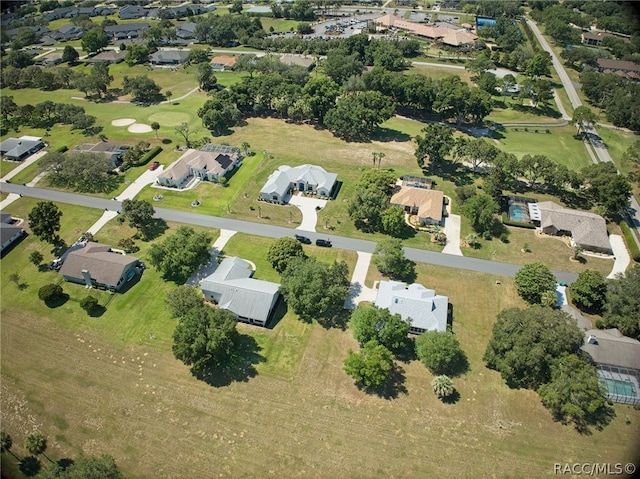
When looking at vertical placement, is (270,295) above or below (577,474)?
above

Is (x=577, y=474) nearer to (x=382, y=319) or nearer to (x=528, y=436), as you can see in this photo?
(x=528, y=436)

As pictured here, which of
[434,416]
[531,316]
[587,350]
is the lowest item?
[434,416]

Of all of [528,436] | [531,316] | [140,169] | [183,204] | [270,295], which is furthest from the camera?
[140,169]

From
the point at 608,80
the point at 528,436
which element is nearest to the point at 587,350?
the point at 528,436

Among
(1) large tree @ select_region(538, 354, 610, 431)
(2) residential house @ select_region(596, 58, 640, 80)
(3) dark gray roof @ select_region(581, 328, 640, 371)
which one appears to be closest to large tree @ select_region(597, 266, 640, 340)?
(3) dark gray roof @ select_region(581, 328, 640, 371)

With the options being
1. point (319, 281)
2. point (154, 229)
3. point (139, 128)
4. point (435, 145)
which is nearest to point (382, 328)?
point (319, 281)

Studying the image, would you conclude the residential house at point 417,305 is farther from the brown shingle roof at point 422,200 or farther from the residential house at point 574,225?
the residential house at point 574,225
